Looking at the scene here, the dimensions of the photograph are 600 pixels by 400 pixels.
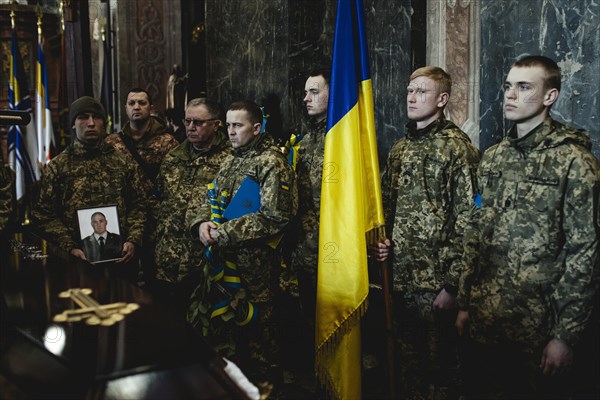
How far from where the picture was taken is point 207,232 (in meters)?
3.29

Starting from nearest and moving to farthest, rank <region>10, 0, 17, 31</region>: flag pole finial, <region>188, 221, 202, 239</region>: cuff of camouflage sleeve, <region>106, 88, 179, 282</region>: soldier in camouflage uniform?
<region>188, 221, 202, 239</region>: cuff of camouflage sleeve
<region>106, 88, 179, 282</region>: soldier in camouflage uniform
<region>10, 0, 17, 31</region>: flag pole finial

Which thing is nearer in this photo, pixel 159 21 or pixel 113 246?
pixel 113 246

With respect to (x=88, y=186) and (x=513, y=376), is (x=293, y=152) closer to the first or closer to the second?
(x=88, y=186)

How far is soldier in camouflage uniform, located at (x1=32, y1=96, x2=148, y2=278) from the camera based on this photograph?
3814 millimetres

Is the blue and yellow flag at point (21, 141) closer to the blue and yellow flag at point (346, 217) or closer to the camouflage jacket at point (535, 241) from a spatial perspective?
the blue and yellow flag at point (346, 217)

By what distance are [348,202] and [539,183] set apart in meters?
0.89

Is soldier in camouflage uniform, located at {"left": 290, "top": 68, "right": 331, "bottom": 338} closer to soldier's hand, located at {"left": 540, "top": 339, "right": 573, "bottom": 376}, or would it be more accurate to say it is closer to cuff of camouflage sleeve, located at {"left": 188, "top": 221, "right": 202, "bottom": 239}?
cuff of camouflage sleeve, located at {"left": 188, "top": 221, "right": 202, "bottom": 239}

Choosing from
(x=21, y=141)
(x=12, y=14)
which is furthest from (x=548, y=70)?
(x=12, y=14)

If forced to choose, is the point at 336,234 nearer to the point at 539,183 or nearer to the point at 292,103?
the point at 539,183

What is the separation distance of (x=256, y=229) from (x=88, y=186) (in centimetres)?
126

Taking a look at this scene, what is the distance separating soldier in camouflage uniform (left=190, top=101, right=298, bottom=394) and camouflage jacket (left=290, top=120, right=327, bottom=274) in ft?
0.63

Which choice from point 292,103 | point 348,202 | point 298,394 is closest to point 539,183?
point 348,202

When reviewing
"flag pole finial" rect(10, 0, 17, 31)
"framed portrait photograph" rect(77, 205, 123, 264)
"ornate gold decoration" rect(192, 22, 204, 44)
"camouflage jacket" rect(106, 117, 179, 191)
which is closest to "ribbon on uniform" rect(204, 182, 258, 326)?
"framed portrait photograph" rect(77, 205, 123, 264)

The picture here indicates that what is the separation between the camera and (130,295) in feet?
7.31
